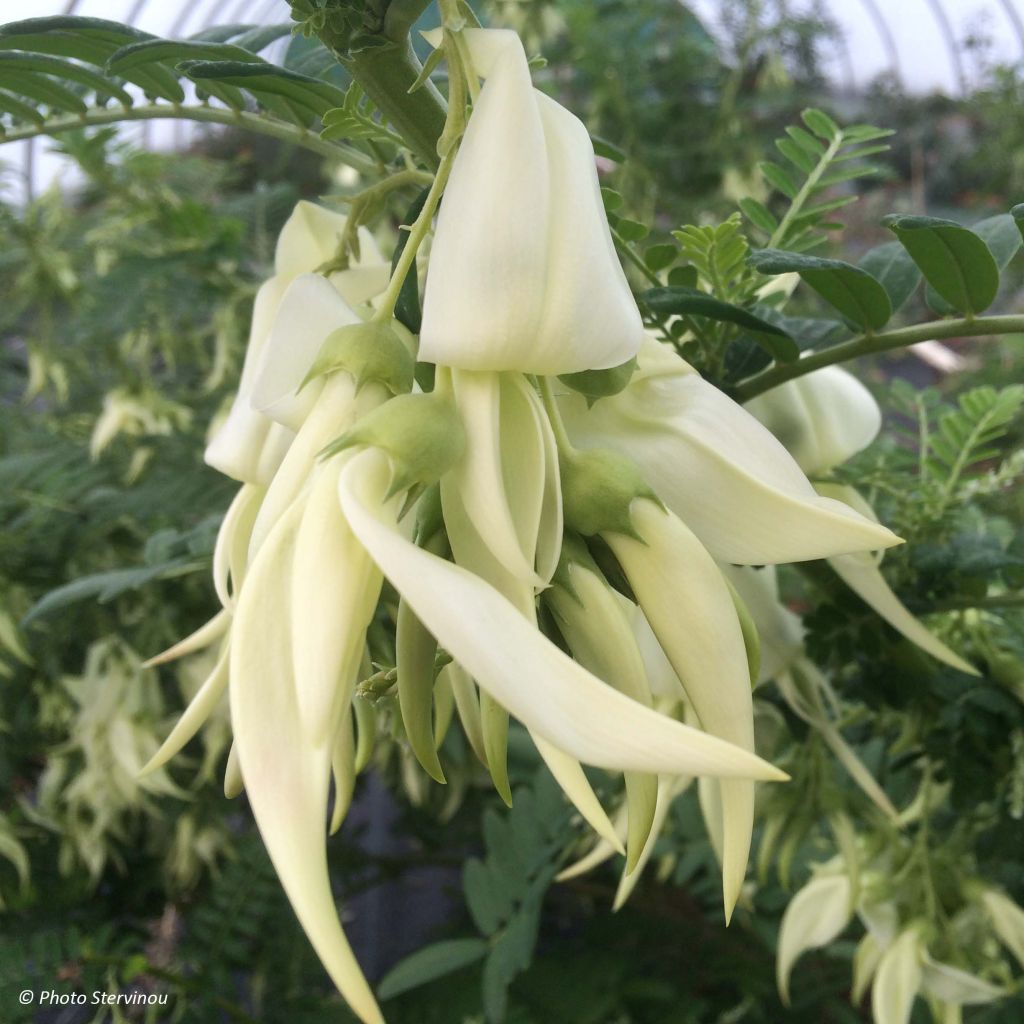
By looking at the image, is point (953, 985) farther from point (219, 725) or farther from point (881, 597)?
point (219, 725)

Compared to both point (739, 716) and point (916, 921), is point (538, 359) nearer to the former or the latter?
point (739, 716)

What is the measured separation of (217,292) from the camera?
1.07 meters

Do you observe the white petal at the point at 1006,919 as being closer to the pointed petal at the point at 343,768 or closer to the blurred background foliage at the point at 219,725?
the blurred background foliage at the point at 219,725

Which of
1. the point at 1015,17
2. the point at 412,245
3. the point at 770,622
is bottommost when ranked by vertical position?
the point at 1015,17

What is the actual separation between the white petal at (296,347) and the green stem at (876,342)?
0.21 m

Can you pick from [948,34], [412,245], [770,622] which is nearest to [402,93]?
[412,245]

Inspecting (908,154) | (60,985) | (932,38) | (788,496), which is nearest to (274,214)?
(60,985)

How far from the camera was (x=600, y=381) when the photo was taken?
0.29m

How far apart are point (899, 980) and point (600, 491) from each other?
484 mm

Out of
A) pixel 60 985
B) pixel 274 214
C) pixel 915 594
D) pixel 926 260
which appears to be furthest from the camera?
pixel 274 214

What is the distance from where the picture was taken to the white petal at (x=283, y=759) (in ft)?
0.65

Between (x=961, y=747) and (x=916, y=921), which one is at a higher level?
(x=961, y=747)

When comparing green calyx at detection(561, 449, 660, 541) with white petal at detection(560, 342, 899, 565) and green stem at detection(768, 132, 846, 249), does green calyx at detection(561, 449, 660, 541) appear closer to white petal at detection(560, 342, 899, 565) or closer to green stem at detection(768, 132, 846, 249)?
white petal at detection(560, 342, 899, 565)

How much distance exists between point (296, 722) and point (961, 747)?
0.45 meters
